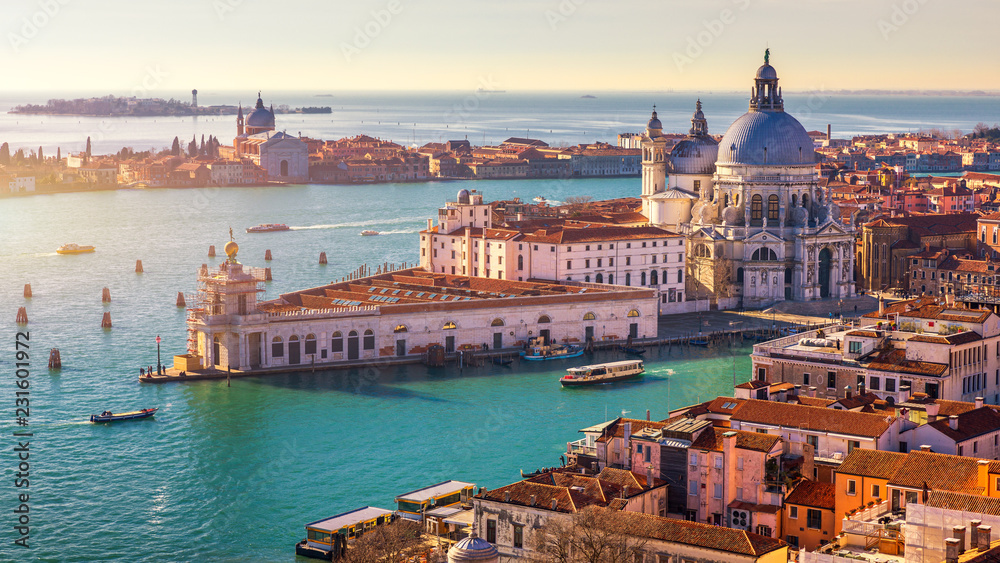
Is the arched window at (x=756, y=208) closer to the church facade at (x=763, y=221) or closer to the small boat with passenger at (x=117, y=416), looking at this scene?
the church facade at (x=763, y=221)

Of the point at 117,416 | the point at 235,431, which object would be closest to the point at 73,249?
the point at 117,416

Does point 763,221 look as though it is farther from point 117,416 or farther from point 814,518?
point 814,518

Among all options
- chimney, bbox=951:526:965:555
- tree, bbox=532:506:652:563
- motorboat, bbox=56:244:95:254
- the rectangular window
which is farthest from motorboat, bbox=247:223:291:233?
chimney, bbox=951:526:965:555

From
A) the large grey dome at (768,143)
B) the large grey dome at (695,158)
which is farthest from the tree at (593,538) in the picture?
the large grey dome at (695,158)

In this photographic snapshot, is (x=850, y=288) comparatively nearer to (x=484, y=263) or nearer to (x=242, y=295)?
(x=484, y=263)

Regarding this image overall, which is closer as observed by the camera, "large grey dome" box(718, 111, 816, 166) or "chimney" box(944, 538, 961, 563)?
"chimney" box(944, 538, 961, 563)

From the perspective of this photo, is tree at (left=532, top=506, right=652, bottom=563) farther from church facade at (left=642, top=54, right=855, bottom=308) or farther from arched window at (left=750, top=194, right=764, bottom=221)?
arched window at (left=750, top=194, right=764, bottom=221)
